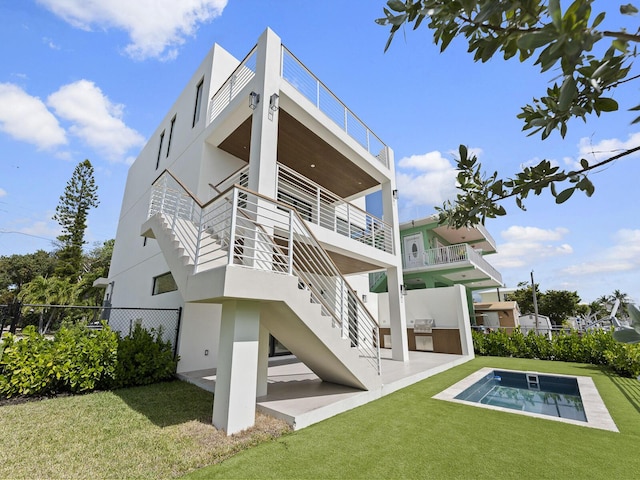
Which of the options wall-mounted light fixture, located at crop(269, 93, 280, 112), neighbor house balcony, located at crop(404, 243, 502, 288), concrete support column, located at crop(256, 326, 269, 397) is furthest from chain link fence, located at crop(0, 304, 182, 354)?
neighbor house balcony, located at crop(404, 243, 502, 288)

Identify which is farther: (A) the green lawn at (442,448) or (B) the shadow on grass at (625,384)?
(B) the shadow on grass at (625,384)

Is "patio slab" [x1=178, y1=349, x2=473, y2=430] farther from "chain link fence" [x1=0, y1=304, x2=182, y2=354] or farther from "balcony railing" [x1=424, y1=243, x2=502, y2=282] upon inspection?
"balcony railing" [x1=424, y1=243, x2=502, y2=282]

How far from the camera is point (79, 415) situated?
17.3 ft

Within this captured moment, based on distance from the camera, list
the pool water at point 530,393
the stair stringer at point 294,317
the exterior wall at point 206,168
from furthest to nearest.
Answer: the exterior wall at point 206,168 → the pool water at point 530,393 → the stair stringer at point 294,317

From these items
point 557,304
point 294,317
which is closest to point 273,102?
point 294,317

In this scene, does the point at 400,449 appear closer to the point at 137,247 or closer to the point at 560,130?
the point at 560,130

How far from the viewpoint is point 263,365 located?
6.17 meters

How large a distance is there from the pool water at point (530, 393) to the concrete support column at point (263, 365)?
4.32 m

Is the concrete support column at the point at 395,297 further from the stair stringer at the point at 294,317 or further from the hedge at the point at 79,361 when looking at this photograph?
the hedge at the point at 79,361

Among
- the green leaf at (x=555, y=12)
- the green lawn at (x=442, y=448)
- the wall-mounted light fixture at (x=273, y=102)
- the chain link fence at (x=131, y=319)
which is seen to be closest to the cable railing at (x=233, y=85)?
the wall-mounted light fixture at (x=273, y=102)

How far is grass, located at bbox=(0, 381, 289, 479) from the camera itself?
355cm

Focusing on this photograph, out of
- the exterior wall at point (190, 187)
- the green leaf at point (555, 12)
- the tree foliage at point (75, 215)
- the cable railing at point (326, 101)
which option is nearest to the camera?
the green leaf at point (555, 12)

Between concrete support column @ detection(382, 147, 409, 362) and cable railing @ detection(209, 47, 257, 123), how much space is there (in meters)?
6.56

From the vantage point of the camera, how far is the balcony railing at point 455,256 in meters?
16.3
